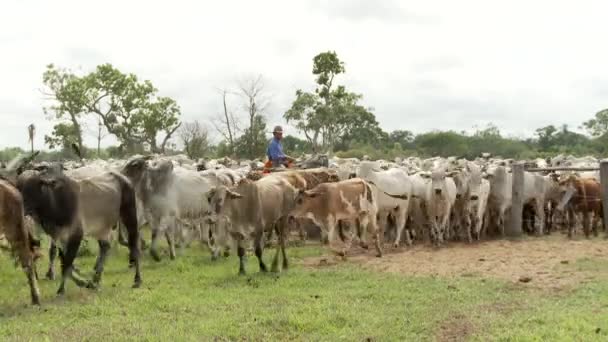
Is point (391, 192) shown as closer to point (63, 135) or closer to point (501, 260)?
point (501, 260)

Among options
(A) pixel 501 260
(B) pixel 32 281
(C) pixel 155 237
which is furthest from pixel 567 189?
(B) pixel 32 281

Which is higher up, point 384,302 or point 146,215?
point 146,215

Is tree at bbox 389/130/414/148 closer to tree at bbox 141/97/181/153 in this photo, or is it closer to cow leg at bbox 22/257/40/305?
tree at bbox 141/97/181/153

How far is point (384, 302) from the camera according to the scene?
28.8ft

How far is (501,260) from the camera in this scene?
1239 cm

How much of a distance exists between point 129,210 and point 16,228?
206 cm

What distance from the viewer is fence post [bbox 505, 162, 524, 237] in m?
16.7

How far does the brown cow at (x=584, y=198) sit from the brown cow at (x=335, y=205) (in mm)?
5585

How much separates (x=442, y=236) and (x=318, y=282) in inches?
240

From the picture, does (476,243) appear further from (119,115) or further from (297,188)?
(119,115)

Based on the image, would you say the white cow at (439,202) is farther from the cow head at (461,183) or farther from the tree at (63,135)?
the tree at (63,135)

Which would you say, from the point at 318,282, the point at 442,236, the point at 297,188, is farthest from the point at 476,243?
the point at 318,282

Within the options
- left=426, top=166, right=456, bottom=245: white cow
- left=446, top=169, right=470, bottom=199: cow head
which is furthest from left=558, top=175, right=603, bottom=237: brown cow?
left=426, top=166, right=456, bottom=245: white cow

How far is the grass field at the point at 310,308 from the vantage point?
7230 millimetres
